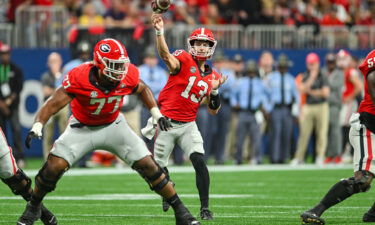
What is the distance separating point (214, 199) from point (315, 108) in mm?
6576

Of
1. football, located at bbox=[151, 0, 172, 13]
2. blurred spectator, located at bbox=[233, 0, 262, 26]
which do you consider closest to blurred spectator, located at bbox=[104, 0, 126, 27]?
blurred spectator, located at bbox=[233, 0, 262, 26]

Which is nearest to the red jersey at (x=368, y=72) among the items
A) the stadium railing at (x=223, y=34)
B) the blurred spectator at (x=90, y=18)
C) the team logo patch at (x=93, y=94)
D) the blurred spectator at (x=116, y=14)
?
the team logo patch at (x=93, y=94)

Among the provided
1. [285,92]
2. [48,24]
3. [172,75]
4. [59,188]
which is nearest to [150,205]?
[172,75]

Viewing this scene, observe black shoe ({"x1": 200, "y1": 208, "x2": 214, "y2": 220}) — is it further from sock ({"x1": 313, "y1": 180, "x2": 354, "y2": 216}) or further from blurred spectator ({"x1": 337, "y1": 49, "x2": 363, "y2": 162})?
blurred spectator ({"x1": 337, "y1": 49, "x2": 363, "y2": 162})

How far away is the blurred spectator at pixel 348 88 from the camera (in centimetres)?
1733

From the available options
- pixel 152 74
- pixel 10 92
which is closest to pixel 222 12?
pixel 152 74

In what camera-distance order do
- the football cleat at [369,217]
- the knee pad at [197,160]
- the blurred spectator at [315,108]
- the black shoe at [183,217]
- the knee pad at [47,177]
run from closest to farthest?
the knee pad at [47,177] < the black shoe at [183,217] < the football cleat at [369,217] < the knee pad at [197,160] < the blurred spectator at [315,108]

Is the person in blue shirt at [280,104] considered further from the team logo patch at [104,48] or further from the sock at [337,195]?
the team logo patch at [104,48]

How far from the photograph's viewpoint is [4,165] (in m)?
8.26

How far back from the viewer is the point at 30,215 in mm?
8023

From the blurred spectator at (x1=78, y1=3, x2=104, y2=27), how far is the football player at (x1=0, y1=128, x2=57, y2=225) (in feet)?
34.1

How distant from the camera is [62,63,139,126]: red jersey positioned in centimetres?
795

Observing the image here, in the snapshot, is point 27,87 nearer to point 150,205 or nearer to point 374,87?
point 150,205

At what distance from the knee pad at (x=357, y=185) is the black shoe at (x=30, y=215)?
8.62ft
